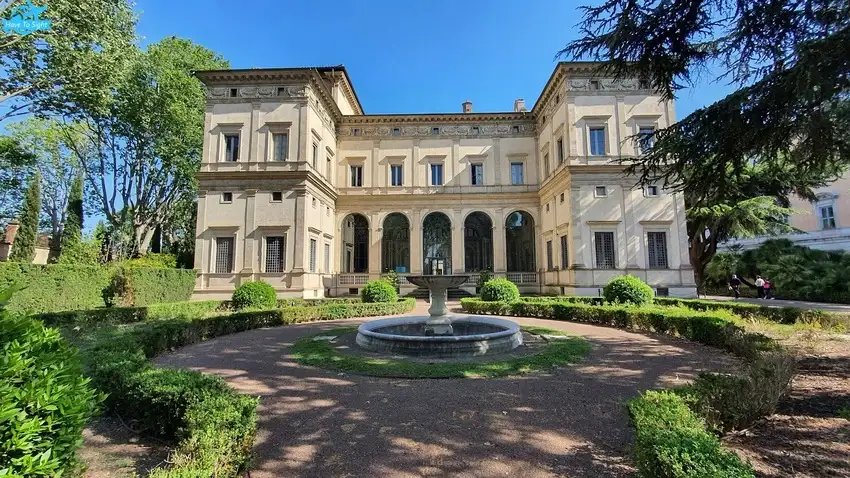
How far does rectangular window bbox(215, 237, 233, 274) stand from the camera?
22328mm

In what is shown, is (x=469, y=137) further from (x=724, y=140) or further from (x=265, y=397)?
(x=265, y=397)

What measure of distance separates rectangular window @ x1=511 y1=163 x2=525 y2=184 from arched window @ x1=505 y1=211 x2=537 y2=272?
232 cm

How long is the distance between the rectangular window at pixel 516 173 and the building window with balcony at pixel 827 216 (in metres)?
21.8

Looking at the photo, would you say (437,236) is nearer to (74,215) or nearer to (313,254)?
(313,254)

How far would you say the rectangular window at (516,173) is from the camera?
27.6 meters

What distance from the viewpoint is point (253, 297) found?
1590 cm

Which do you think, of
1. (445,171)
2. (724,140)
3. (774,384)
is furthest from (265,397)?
(445,171)

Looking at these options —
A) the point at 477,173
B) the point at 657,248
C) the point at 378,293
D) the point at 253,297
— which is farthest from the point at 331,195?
the point at 657,248

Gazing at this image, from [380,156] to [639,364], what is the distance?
23105 millimetres

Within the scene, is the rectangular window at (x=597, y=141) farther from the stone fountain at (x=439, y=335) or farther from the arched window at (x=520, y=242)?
the stone fountain at (x=439, y=335)

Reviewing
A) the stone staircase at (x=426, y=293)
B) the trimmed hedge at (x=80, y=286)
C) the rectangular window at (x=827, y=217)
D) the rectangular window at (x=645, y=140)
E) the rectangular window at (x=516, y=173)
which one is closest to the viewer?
the rectangular window at (x=645, y=140)

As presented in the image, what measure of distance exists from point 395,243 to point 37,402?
28237 millimetres

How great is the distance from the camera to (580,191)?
72.3 ft

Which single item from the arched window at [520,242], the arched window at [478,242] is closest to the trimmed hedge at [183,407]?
the arched window at [478,242]
